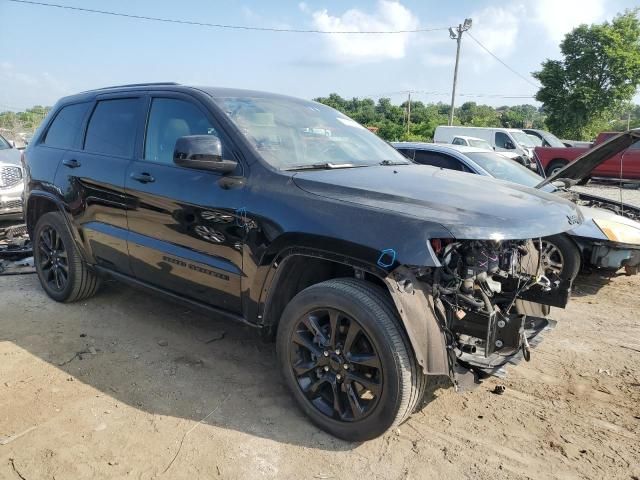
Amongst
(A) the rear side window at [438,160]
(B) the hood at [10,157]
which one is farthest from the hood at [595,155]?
(B) the hood at [10,157]

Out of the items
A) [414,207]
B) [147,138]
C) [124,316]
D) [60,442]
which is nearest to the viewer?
[414,207]

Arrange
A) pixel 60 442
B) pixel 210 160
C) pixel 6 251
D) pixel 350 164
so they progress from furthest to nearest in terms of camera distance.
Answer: pixel 6 251, pixel 350 164, pixel 210 160, pixel 60 442

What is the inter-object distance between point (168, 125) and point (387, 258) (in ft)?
6.73

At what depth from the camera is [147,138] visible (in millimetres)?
3715

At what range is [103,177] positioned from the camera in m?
3.90

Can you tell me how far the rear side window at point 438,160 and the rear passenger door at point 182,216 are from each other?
3845mm

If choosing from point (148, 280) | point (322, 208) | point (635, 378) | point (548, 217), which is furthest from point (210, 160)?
point (635, 378)

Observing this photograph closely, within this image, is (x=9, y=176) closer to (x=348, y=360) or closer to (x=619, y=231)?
(x=348, y=360)

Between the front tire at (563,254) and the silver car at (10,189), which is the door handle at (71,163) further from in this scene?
the front tire at (563,254)

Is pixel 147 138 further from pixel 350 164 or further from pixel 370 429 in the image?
pixel 370 429

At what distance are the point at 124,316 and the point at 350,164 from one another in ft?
8.22

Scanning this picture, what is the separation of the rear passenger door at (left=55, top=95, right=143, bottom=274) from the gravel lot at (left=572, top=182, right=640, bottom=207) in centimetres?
1220

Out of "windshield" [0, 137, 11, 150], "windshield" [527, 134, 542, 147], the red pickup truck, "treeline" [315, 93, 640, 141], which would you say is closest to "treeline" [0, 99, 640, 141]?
"treeline" [315, 93, 640, 141]

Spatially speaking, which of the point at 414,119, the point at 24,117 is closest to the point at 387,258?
the point at 414,119
